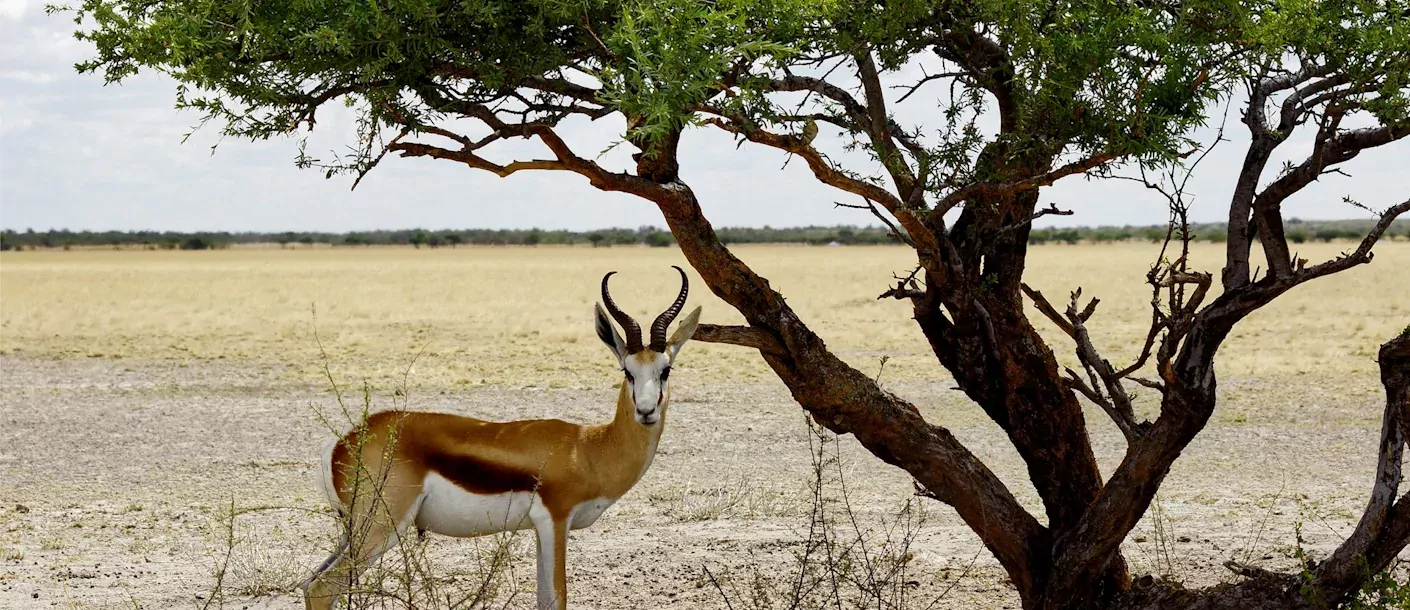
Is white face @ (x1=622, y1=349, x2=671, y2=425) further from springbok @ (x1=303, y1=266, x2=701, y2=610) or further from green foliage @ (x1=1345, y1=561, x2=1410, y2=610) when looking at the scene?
green foliage @ (x1=1345, y1=561, x2=1410, y2=610)

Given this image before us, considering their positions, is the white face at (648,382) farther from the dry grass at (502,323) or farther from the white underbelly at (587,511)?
the dry grass at (502,323)

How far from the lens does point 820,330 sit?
3231 centimetres

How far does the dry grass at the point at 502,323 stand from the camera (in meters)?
23.8

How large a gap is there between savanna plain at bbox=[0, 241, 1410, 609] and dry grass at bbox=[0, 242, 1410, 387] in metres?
0.19

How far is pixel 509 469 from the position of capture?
7.22 meters

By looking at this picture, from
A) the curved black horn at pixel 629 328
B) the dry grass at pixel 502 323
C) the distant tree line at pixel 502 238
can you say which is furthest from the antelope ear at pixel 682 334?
the distant tree line at pixel 502 238

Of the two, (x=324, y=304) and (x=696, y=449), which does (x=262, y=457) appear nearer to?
(x=696, y=449)

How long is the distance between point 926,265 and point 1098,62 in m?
1.70

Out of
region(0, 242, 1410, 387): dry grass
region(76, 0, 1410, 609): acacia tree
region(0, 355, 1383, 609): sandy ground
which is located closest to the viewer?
region(76, 0, 1410, 609): acacia tree

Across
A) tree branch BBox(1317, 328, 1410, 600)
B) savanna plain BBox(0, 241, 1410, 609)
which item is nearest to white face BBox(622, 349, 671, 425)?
savanna plain BBox(0, 241, 1410, 609)

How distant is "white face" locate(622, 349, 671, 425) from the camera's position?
6934 mm

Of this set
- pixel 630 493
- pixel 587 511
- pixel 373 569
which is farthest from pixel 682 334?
pixel 630 493

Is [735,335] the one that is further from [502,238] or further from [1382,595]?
[502,238]

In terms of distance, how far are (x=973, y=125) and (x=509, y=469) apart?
3.05 m
